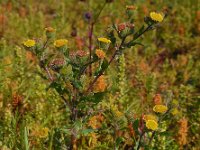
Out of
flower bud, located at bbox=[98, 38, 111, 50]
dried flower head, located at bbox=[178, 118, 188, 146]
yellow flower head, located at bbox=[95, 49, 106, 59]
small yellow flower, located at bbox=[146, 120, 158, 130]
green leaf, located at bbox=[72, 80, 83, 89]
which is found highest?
flower bud, located at bbox=[98, 38, 111, 50]

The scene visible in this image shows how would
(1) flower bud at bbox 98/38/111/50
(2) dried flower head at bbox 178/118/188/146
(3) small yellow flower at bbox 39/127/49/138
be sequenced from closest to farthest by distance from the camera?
(1) flower bud at bbox 98/38/111/50 < (3) small yellow flower at bbox 39/127/49/138 < (2) dried flower head at bbox 178/118/188/146

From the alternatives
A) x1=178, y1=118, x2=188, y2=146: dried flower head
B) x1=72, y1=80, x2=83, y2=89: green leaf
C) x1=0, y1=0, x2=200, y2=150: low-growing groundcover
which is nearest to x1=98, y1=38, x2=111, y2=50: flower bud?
x1=0, y1=0, x2=200, y2=150: low-growing groundcover

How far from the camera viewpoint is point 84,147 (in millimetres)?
2635

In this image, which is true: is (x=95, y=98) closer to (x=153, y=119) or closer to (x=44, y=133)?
(x=153, y=119)

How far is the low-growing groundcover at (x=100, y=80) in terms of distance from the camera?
210cm

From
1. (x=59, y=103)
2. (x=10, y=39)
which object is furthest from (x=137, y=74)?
(x=10, y=39)

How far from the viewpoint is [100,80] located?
295 cm

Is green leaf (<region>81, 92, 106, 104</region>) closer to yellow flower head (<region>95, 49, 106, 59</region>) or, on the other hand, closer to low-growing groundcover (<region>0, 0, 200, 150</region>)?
low-growing groundcover (<region>0, 0, 200, 150</region>)

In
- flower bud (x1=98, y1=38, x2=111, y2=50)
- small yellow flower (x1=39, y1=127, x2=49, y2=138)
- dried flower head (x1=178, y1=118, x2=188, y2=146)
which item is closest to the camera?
flower bud (x1=98, y1=38, x2=111, y2=50)

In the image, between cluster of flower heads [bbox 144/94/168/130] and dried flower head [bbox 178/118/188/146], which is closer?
cluster of flower heads [bbox 144/94/168/130]

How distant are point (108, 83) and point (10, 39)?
1.51 meters

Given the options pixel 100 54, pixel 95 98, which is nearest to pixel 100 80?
pixel 95 98

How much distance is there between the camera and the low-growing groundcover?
2.10m

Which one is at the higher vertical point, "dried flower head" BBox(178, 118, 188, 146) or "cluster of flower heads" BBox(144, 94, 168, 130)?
"cluster of flower heads" BBox(144, 94, 168, 130)
